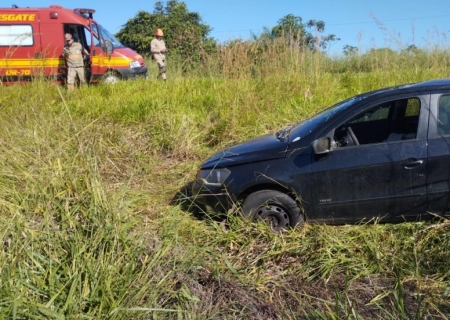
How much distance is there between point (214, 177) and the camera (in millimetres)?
4512

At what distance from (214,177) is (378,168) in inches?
62.2

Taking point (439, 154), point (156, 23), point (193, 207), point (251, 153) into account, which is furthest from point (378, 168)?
point (156, 23)

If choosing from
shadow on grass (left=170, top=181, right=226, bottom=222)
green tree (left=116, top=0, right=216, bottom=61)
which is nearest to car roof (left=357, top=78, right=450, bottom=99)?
shadow on grass (left=170, top=181, right=226, bottom=222)

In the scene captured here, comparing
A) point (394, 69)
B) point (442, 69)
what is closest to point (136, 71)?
point (394, 69)

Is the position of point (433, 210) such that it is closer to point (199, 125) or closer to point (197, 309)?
point (197, 309)

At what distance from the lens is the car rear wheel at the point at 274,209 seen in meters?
4.23

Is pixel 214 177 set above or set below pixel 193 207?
above

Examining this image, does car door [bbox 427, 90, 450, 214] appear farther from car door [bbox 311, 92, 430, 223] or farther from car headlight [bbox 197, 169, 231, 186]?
car headlight [bbox 197, 169, 231, 186]

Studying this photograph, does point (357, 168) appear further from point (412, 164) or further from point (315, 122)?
point (315, 122)

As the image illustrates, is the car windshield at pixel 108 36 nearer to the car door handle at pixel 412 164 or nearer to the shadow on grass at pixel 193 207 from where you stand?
the shadow on grass at pixel 193 207

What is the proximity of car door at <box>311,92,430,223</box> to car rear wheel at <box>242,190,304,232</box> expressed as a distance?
22 cm

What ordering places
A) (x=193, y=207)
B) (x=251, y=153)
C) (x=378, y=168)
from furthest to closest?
(x=193, y=207), (x=251, y=153), (x=378, y=168)

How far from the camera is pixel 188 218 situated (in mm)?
4609

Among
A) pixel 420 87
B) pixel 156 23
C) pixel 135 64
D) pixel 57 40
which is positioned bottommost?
pixel 420 87
